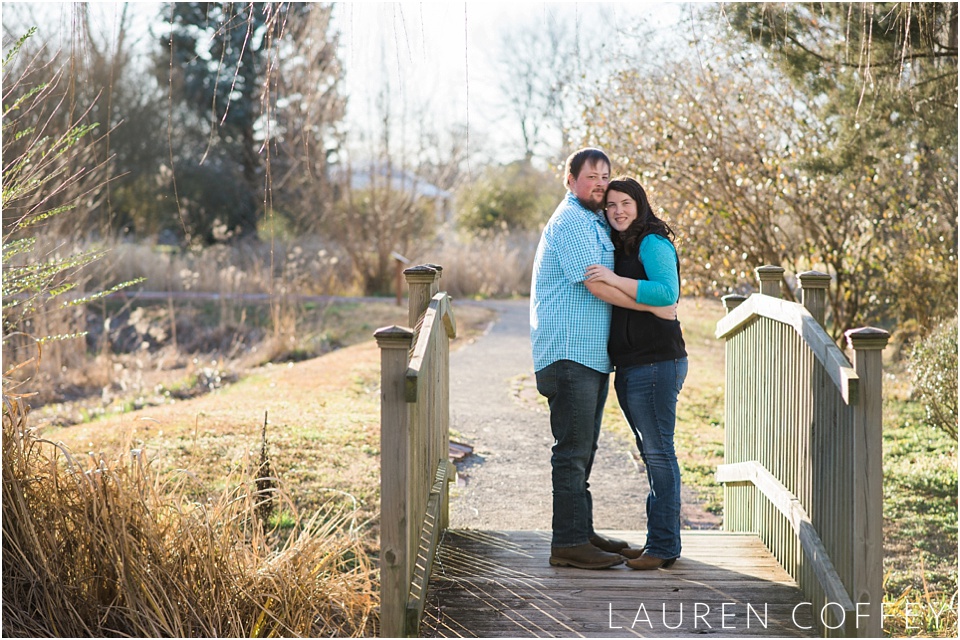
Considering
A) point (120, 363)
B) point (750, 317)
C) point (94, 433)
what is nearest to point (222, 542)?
point (750, 317)

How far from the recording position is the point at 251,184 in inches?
912

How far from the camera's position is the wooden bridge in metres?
3.14

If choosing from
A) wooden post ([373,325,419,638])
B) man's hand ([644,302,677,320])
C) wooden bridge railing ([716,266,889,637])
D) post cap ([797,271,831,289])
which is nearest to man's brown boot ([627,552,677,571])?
wooden bridge railing ([716,266,889,637])

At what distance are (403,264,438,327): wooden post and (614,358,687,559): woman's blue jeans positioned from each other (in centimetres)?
98

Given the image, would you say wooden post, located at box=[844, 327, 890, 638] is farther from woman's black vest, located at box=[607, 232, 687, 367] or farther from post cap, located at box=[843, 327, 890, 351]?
woman's black vest, located at box=[607, 232, 687, 367]

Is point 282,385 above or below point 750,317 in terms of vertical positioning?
below

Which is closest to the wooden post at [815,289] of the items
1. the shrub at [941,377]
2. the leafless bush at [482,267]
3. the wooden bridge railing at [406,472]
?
the wooden bridge railing at [406,472]

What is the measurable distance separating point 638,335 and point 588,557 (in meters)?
0.96

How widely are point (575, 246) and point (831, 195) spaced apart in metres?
6.90

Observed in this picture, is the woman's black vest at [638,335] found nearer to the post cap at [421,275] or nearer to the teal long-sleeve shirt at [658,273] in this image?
the teal long-sleeve shirt at [658,273]

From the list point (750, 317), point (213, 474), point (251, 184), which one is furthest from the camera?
point (251, 184)

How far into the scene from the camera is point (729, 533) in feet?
15.3

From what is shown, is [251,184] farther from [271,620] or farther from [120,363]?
[271,620]

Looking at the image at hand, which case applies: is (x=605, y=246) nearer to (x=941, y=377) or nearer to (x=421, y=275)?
(x=421, y=275)
